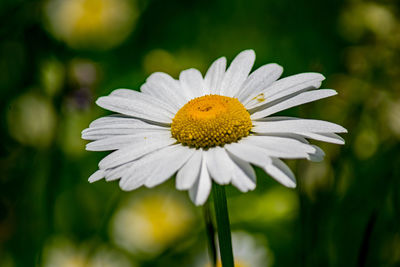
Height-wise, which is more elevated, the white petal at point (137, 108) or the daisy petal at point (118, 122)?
the white petal at point (137, 108)

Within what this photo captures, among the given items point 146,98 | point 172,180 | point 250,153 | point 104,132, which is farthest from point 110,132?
point 172,180

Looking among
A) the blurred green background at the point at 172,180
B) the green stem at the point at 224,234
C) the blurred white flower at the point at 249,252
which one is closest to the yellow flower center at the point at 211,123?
the green stem at the point at 224,234

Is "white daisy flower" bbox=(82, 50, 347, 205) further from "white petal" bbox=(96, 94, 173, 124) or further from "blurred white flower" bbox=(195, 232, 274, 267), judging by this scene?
"blurred white flower" bbox=(195, 232, 274, 267)

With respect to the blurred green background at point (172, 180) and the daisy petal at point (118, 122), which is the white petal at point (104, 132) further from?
the blurred green background at point (172, 180)

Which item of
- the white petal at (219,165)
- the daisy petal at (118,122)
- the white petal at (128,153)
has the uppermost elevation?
the daisy petal at (118,122)

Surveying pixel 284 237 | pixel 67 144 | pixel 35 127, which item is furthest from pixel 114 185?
pixel 284 237

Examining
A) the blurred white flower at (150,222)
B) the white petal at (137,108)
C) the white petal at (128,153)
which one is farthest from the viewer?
the blurred white flower at (150,222)

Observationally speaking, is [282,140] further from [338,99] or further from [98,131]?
[338,99]
